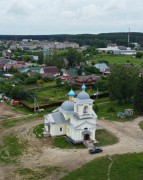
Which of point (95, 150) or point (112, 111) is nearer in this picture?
point (95, 150)

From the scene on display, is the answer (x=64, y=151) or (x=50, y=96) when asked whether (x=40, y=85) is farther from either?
(x=64, y=151)

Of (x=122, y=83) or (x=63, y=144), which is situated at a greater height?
(x=122, y=83)

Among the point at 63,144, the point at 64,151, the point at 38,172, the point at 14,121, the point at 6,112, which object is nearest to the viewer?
the point at 38,172

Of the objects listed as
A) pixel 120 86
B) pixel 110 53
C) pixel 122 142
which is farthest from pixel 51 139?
pixel 110 53

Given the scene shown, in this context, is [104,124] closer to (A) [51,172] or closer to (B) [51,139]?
(B) [51,139]

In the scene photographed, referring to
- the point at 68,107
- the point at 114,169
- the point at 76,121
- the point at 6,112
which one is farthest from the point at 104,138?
the point at 6,112

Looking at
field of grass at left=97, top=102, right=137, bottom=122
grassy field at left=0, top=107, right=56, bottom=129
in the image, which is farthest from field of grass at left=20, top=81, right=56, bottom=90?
grassy field at left=0, top=107, right=56, bottom=129
